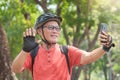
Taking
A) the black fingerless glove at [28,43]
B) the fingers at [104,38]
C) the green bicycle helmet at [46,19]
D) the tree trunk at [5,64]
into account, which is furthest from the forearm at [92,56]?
the tree trunk at [5,64]

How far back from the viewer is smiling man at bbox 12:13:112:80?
4.17m

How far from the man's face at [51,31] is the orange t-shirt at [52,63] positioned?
0.11 meters

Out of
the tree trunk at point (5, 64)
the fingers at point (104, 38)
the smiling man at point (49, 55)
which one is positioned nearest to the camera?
the fingers at point (104, 38)

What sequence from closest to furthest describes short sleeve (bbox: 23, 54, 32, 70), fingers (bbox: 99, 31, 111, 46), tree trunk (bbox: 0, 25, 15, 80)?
fingers (bbox: 99, 31, 111, 46) → short sleeve (bbox: 23, 54, 32, 70) → tree trunk (bbox: 0, 25, 15, 80)

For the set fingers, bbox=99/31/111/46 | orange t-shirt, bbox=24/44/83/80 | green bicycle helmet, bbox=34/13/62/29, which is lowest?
orange t-shirt, bbox=24/44/83/80

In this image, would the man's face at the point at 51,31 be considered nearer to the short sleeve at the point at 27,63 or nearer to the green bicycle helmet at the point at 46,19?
the green bicycle helmet at the point at 46,19

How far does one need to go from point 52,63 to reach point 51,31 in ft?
1.11

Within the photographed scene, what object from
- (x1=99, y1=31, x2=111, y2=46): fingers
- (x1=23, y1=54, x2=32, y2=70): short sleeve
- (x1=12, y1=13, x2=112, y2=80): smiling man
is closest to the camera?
(x1=99, y1=31, x2=111, y2=46): fingers

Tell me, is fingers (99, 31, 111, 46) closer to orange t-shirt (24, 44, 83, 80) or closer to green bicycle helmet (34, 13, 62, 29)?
orange t-shirt (24, 44, 83, 80)

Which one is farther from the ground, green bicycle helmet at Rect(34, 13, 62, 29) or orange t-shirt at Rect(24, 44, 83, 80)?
green bicycle helmet at Rect(34, 13, 62, 29)

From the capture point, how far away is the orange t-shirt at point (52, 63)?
4207mm

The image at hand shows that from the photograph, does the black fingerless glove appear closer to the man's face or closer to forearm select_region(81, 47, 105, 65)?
the man's face

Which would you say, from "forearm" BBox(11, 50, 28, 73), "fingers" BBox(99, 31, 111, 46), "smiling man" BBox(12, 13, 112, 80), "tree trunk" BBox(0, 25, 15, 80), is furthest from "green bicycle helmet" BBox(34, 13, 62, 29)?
"tree trunk" BBox(0, 25, 15, 80)

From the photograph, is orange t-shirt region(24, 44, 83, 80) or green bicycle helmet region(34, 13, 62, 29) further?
green bicycle helmet region(34, 13, 62, 29)
